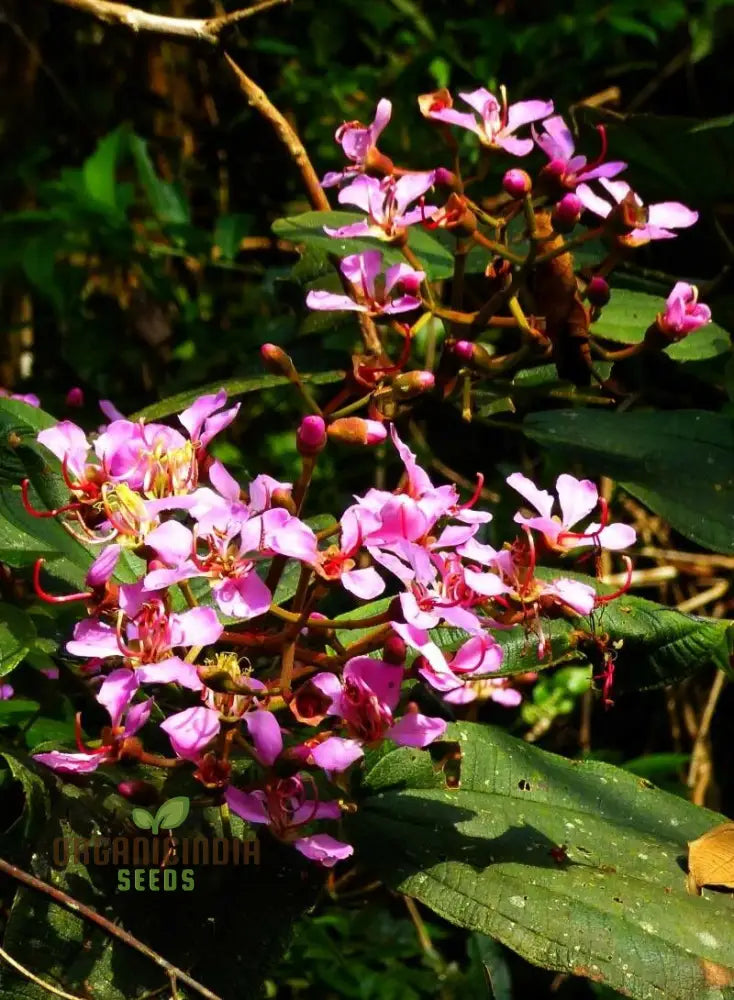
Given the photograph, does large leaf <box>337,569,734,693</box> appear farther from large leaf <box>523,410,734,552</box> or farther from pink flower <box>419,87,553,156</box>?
pink flower <box>419,87,553,156</box>

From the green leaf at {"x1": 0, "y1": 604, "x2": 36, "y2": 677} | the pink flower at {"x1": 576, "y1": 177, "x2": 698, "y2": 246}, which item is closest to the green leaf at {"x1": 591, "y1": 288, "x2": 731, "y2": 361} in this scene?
the pink flower at {"x1": 576, "y1": 177, "x2": 698, "y2": 246}

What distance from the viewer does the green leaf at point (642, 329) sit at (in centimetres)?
111

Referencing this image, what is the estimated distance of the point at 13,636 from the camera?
80 centimetres

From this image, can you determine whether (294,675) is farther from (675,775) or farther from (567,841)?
(675,775)

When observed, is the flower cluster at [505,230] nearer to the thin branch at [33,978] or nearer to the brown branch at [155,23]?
the brown branch at [155,23]

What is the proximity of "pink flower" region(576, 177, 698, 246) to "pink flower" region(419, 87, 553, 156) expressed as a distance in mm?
74

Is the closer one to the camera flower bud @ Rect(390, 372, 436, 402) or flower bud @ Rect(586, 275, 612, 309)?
flower bud @ Rect(390, 372, 436, 402)

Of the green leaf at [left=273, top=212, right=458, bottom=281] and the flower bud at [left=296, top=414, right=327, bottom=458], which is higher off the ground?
the flower bud at [left=296, top=414, right=327, bottom=458]

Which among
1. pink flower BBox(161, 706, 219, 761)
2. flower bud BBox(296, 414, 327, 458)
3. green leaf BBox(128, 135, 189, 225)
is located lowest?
green leaf BBox(128, 135, 189, 225)

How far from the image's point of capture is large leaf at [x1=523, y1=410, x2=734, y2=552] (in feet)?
3.33

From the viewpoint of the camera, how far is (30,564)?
2.81 feet

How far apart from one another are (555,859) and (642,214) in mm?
527

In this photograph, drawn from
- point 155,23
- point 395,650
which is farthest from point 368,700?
point 155,23

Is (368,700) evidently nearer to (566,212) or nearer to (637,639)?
(637,639)
